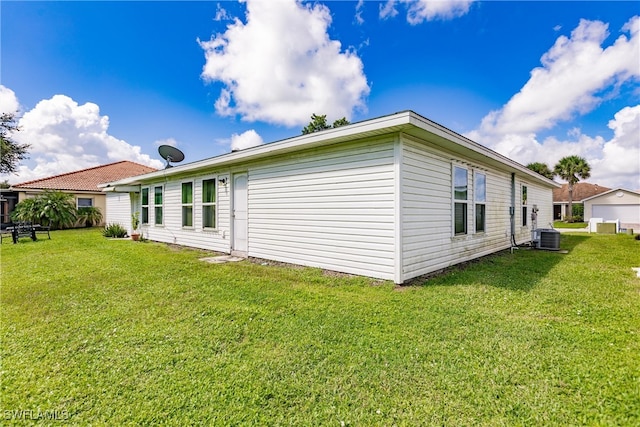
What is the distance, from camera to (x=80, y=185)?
63.8ft

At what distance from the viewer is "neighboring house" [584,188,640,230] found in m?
23.4

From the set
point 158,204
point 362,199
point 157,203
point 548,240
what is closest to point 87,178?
point 157,203

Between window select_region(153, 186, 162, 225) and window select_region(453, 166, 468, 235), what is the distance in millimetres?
10432

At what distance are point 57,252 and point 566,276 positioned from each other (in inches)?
500

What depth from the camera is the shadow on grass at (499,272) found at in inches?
196

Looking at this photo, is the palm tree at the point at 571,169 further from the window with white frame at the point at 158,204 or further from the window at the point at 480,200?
the window with white frame at the point at 158,204

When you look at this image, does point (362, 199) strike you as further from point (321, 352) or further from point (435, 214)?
point (321, 352)

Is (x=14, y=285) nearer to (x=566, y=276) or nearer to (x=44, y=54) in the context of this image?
(x=44, y=54)

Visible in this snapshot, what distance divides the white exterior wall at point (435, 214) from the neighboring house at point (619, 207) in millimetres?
24693

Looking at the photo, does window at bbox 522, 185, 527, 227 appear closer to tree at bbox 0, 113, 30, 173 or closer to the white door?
the white door

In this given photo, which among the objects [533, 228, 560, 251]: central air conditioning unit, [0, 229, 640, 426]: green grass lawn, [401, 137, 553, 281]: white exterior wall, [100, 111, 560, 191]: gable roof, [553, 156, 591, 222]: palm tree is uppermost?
[553, 156, 591, 222]: palm tree

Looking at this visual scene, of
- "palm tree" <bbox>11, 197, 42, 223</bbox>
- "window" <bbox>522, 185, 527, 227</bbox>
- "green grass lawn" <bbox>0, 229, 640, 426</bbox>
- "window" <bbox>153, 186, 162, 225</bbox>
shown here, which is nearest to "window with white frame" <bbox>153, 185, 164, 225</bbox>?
"window" <bbox>153, 186, 162, 225</bbox>

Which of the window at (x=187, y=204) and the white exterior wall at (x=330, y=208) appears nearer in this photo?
the white exterior wall at (x=330, y=208)

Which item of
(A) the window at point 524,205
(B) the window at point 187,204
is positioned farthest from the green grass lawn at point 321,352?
(A) the window at point 524,205
